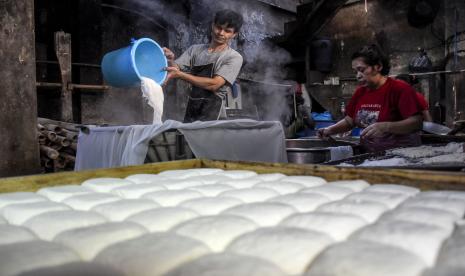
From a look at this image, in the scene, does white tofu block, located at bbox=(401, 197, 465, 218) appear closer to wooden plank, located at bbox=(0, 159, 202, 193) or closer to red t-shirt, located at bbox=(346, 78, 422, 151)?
wooden plank, located at bbox=(0, 159, 202, 193)

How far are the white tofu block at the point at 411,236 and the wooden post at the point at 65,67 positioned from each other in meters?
6.52

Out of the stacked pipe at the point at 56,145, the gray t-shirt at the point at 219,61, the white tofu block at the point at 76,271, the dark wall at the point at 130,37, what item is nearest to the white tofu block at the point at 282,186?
the white tofu block at the point at 76,271

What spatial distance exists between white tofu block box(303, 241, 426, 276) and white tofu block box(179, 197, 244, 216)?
0.42 meters

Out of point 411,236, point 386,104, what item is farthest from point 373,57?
point 411,236

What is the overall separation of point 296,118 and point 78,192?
670cm

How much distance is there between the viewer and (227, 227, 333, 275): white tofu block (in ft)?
2.40

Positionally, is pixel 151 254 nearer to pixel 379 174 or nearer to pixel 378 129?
pixel 379 174

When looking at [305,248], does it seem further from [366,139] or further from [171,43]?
[171,43]

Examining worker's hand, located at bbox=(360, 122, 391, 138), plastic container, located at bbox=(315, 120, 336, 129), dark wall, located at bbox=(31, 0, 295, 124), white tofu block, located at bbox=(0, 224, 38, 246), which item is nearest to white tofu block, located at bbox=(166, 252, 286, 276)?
white tofu block, located at bbox=(0, 224, 38, 246)

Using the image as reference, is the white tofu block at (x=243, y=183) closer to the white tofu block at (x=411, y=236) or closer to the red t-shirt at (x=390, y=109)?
the white tofu block at (x=411, y=236)

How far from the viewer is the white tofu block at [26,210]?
3.40 feet

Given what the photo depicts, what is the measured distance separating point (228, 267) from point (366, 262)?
0.26 m

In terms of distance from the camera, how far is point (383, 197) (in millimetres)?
1170

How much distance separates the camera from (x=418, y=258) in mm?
722
